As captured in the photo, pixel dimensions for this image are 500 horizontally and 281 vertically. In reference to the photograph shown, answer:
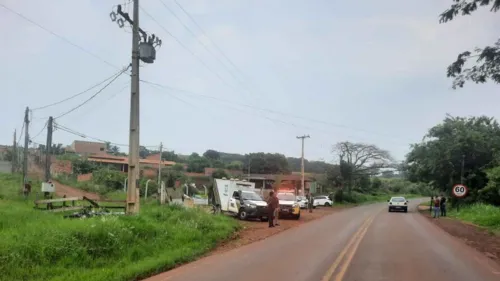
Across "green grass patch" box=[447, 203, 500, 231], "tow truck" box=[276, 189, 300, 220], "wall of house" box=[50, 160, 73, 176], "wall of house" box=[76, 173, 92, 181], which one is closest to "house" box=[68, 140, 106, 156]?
"wall of house" box=[50, 160, 73, 176]

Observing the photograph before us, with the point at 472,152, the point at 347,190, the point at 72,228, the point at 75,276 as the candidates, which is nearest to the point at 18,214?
the point at 72,228

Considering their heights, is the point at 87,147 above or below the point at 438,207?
above

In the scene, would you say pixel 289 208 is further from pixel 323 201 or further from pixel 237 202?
pixel 323 201

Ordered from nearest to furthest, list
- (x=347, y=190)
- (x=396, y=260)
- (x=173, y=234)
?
(x=396, y=260)
(x=173, y=234)
(x=347, y=190)

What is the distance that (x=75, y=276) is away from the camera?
8.88 meters

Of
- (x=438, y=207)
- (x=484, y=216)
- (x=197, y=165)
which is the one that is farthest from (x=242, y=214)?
(x=197, y=165)

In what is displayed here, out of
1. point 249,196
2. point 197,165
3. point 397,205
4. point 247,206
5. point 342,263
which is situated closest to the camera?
point 342,263

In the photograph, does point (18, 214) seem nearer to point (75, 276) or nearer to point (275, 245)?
point (75, 276)

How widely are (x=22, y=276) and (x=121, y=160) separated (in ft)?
259

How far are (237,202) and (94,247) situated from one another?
1649cm

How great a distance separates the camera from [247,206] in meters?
26.0

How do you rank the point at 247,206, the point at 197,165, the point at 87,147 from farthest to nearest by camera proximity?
the point at 87,147
the point at 197,165
the point at 247,206

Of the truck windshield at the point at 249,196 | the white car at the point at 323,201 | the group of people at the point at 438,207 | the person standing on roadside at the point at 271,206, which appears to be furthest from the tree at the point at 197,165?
the person standing on roadside at the point at 271,206

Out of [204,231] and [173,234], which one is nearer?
[173,234]
